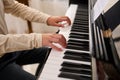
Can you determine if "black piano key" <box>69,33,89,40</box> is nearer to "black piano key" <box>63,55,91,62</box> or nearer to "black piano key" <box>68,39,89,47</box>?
"black piano key" <box>68,39,89,47</box>

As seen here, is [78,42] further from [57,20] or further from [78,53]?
[57,20]

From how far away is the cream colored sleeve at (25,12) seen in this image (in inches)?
60.2

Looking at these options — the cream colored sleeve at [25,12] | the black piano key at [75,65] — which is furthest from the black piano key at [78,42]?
the cream colored sleeve at [25,12]

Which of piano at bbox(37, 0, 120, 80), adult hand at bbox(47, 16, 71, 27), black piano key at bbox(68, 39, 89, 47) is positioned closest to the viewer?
piano at bbox(37, 0, 120, 80)

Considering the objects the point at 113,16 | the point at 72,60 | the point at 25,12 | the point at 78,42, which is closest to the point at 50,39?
the point at 72,60

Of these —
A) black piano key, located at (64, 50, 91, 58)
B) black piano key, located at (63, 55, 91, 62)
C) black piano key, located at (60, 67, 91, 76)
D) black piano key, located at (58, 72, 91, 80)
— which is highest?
black piano key, located at (64, 50, 91, 58)

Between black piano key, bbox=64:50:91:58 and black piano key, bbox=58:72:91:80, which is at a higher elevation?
black piano key, bbox=64:50:91:58

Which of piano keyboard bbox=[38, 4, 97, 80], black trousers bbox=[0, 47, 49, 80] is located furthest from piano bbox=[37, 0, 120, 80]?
black trousers bbox=[0, 47, 49, 80]

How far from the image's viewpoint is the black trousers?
1.26 m

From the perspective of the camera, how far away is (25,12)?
5.20ft

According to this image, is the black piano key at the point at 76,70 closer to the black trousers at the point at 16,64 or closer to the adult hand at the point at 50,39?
the adult hand at the point at 50,39

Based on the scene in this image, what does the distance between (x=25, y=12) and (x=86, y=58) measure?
667mm

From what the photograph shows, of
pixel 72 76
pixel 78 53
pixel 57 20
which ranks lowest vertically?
pixel 72 76

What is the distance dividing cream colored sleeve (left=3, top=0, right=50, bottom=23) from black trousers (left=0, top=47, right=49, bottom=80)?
233mm
